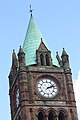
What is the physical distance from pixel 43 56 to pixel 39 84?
187 inches

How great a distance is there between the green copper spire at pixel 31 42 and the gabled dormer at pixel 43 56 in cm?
61

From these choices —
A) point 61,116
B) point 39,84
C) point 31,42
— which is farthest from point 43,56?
point 61,116

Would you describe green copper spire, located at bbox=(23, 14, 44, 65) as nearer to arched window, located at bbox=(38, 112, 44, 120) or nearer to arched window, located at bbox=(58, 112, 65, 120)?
arched window, located at bbox=(38, 112, 44, 120)

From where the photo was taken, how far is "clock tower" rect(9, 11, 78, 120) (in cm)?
8133

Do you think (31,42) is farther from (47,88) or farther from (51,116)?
(51,116)

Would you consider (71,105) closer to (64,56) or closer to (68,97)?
(68,97)

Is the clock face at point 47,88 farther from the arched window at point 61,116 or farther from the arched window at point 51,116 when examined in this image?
the arched window at point 61,116

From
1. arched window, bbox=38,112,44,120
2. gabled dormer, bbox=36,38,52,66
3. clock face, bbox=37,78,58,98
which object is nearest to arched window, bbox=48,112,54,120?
arched window, bbox=38,112,44,120

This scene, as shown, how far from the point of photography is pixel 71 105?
8231 cm

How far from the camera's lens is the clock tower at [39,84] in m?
81.3

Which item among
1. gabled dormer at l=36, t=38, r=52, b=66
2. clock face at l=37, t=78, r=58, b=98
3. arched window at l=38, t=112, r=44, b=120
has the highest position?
gabled dormer at l=36, t=38, r=52, b=66

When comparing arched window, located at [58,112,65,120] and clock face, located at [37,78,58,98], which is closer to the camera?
arched window, located at [58,112,65,120]

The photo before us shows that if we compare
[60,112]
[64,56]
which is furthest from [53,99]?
[64,56]

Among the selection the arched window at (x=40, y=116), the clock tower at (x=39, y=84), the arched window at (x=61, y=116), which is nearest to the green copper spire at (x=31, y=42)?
the clock tower at (x=39, y=84)
